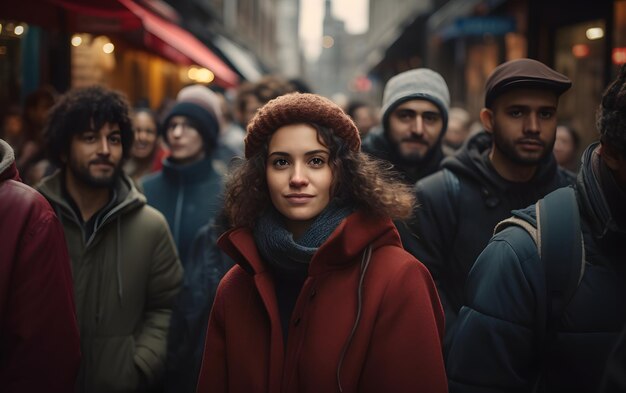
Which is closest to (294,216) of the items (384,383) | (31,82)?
(384,383)

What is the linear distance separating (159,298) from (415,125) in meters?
2.04

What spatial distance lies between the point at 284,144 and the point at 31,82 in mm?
8172

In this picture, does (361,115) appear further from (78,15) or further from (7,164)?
(7,164)

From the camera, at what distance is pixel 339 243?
107 inches

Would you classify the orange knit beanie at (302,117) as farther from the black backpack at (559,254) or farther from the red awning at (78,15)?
the red awning at (78,15)

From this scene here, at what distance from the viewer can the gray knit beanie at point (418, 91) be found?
507cm

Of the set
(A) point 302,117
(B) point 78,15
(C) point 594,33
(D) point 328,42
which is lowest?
(A) point 302,117

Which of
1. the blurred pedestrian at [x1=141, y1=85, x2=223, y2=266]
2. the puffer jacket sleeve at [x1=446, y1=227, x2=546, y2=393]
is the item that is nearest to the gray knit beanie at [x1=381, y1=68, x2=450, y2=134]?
the blurred pedestrian at [x1=141, y1=85, x2=223, y2=266]

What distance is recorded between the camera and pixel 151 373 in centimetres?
426

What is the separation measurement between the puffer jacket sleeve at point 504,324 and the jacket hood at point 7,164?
1.88 metres

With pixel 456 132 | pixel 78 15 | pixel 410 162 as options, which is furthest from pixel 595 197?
pixel 456 132

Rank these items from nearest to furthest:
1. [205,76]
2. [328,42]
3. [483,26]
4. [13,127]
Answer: [13,127]
[483,26]
[205,76]
[328,42]

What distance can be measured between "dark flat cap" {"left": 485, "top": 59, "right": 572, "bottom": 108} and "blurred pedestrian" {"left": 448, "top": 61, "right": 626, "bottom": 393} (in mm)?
1153

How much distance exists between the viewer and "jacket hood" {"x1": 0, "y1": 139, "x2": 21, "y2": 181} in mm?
2926
